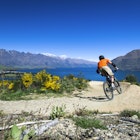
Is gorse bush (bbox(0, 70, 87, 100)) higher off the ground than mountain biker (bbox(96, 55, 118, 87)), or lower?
lower

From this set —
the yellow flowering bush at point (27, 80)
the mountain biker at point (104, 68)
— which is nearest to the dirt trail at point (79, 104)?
the mountain biker at point (104, 68)

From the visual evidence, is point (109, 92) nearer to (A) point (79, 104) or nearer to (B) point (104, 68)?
(B) point (104, 68)

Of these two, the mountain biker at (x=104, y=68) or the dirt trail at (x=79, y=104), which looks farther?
the mountain biker at (x=104, y=68)

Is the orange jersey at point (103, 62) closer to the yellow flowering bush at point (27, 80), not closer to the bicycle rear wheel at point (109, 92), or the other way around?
the bicycle rear wheel at point (109, 92)

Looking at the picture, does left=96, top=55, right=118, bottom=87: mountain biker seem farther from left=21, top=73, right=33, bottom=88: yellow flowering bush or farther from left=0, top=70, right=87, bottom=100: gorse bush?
left=21, top=73, right=33, bottom=88: yellow flowering bush

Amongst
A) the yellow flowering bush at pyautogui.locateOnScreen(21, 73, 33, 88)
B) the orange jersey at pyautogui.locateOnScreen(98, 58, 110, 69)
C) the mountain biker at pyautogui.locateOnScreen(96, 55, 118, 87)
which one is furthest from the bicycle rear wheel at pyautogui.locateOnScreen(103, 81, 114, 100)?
the yellow flowering bush at pyautogui.locateOnScreen(21, 73, 33, 88)

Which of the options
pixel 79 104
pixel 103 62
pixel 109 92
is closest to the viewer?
pixel 79 104

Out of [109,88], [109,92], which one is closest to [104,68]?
[109,88]

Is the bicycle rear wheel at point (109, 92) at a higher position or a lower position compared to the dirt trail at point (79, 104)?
higher

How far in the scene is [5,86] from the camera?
729 inches

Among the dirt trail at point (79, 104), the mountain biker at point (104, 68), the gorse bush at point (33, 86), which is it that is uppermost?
the mountain biker at point (104, 68)

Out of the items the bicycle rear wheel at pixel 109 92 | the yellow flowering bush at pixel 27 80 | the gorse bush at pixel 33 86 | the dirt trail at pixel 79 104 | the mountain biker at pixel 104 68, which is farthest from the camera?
the yellow flowering bush at pixel 27 80

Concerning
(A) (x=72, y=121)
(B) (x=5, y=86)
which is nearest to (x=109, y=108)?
(A) (x=72, y=121)

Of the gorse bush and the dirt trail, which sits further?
the gorse bush
